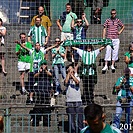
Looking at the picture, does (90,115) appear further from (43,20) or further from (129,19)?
(129,19)

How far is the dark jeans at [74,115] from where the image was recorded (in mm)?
10391

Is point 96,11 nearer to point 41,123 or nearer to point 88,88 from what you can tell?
point 88,88

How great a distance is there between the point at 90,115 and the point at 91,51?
7780 mm

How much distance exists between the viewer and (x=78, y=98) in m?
11.4

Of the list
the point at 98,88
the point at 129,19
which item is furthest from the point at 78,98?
the point at 129,19

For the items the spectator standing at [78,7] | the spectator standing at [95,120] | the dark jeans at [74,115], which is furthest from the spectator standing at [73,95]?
the spectator standing at [95,120]

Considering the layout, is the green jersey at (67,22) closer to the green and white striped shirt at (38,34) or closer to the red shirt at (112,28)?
the green and white striped shirt at (38,34)

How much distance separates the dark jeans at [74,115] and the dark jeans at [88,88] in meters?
1.40

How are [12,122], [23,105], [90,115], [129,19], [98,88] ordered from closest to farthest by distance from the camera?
[90,115] → [12,122] → [23,105] → [98,88] → [129,19]

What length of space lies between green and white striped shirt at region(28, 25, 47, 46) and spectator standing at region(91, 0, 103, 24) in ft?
8.33

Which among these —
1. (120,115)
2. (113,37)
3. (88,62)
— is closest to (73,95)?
(120,115)

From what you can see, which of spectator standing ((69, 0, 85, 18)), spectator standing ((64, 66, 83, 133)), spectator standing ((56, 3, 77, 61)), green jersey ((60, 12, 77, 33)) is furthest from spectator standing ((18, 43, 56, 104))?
spectator standing ((69, 0, 85, 18))

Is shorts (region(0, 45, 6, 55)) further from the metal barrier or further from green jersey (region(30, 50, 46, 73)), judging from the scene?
the metal barrier

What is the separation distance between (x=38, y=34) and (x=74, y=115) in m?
3.82
